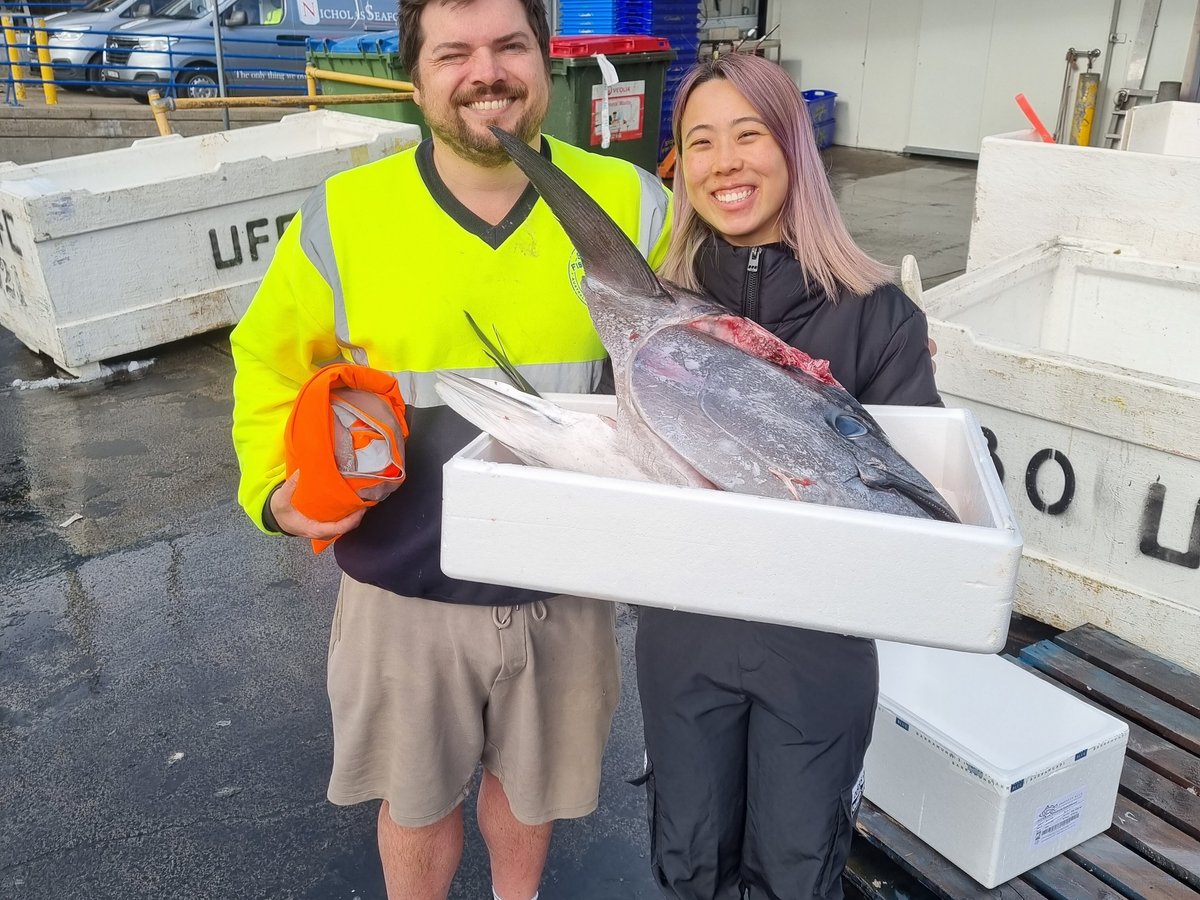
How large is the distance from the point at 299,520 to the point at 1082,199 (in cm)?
377

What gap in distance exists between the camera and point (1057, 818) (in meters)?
2.17

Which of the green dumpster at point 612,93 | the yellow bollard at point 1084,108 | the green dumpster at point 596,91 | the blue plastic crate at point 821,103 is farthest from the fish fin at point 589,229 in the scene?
the blue plastic crate at point 821,103

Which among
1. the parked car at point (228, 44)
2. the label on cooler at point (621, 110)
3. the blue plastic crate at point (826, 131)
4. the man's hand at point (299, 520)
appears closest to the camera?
the man's hand at point (299, 520)

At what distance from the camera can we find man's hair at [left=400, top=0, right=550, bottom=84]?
5.91ft

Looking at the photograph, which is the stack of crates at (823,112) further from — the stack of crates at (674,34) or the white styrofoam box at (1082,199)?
the white styrofoam box at (1082,199)

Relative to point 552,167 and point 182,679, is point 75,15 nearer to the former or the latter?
point 182,679

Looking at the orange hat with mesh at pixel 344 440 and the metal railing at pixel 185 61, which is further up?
the metal railing at pixel 185 61

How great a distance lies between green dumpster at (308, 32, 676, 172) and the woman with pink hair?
5.44m

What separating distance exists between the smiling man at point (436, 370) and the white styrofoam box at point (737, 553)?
0.50 m

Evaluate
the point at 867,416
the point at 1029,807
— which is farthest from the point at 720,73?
the point at 1029,807

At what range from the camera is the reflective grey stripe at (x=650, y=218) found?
2.01 metres

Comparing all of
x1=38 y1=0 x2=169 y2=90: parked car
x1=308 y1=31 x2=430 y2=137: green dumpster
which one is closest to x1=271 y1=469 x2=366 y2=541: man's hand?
x1=308 y1=31 x2=430 y2=137: green dumpster

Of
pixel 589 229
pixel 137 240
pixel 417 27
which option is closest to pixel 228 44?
pixel 137 240

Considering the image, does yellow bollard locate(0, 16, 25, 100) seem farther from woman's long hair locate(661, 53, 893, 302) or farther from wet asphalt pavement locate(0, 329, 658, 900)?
woman's long hair locate(661, 53, 893, 302)
